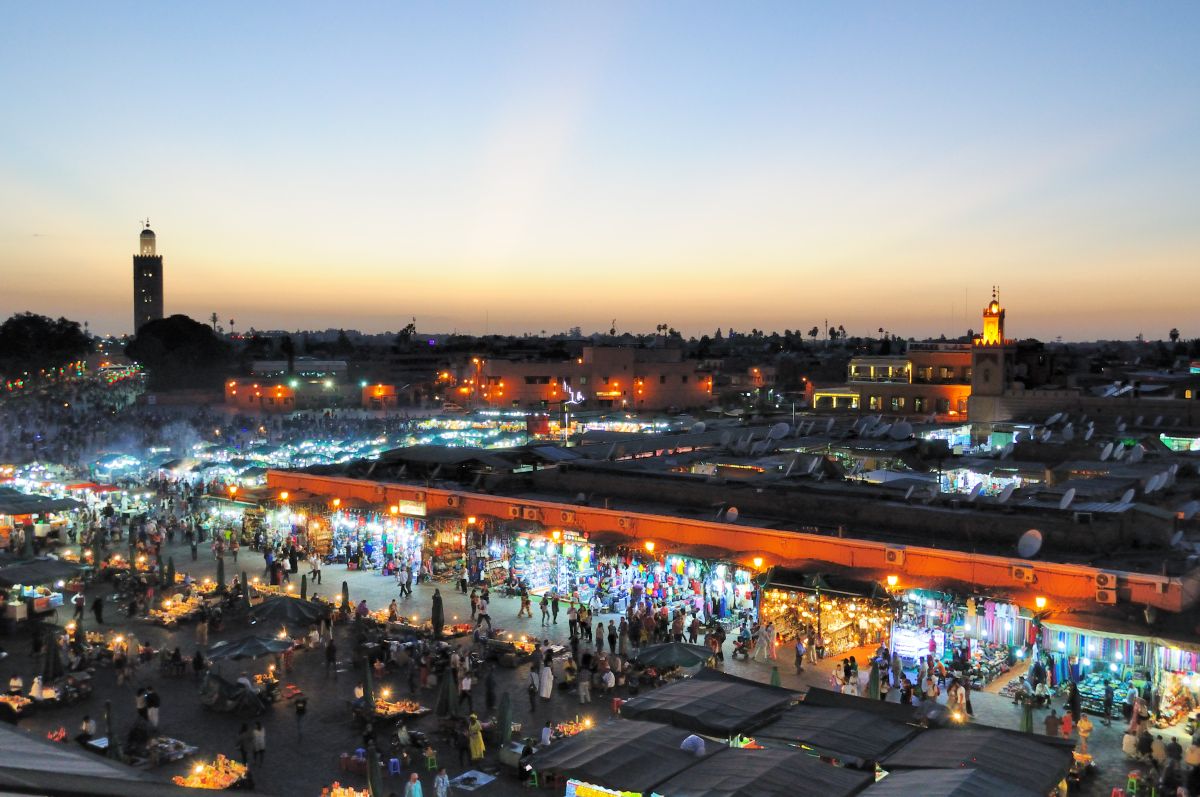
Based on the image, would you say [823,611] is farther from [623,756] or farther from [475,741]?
[623,756]

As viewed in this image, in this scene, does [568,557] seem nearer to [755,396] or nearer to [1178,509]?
[1178,509]

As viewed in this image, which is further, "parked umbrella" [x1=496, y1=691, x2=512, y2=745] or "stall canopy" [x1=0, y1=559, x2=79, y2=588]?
"stall canopy" [x1=0, y1=559, x2=79, y2=588]

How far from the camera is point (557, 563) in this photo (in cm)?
2128

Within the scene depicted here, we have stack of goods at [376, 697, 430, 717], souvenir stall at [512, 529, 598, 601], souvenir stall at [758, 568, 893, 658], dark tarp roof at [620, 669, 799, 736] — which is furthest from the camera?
souvenir stall at [512, 529, 598, 601]

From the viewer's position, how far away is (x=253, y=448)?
1588 inches

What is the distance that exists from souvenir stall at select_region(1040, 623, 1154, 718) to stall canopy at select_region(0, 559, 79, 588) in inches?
725

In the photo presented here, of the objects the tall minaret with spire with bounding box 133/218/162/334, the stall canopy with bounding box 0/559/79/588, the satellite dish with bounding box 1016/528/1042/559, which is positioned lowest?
the stall canopy with bounding box 0/559/79/588

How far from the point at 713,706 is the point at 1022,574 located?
700 cm

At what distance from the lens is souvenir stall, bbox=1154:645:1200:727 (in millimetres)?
13141

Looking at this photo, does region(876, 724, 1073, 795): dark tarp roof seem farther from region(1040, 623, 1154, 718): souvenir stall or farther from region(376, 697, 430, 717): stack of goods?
region(376, 697, 430, 717): stack of goods

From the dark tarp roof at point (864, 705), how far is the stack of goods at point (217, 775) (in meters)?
7.01

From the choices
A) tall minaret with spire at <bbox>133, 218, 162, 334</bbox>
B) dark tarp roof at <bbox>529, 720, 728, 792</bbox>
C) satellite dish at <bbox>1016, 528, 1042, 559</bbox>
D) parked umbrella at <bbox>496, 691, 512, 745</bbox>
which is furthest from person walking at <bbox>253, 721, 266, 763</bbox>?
tall minaret with spire at <bbox>133, 218, 162, 334</bbox>

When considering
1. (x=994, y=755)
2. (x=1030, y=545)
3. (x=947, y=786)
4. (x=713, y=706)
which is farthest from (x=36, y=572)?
(x=1030, y=545)

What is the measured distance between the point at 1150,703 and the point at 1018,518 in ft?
13.6
